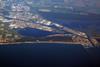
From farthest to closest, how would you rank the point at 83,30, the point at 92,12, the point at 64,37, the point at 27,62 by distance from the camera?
1. the point at 92,12
2. the point at 83,30
3. the point at 64,37
4. the point at 27,62

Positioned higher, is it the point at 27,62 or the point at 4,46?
the point at 4,46

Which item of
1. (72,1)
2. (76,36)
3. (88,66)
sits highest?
(72,1)

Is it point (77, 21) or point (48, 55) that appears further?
point (77, 21)

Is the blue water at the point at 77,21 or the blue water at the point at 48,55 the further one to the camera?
the blue water at the point at 77,21

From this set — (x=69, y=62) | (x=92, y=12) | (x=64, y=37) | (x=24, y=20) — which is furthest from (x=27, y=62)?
(x=92, y=12)

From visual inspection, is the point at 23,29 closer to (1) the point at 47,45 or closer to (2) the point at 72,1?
(1) the point at 47,45

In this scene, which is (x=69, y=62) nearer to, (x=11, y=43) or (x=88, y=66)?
(x=88, y=66)

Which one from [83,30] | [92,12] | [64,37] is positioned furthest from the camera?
[92,12]

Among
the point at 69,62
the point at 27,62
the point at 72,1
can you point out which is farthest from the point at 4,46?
the point at 72,1

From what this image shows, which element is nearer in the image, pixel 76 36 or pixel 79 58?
pixel 79 58

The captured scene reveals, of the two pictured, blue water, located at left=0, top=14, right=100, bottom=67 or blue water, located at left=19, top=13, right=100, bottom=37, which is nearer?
blue water, located at left=0, top=14, right=100, bottom=67
